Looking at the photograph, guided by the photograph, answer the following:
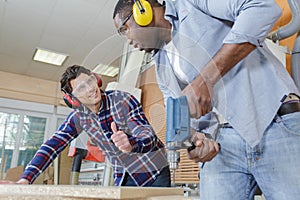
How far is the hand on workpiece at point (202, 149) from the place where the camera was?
22.0 inches

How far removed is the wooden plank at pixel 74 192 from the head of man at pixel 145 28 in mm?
360

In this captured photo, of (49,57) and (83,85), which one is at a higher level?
(49,57)

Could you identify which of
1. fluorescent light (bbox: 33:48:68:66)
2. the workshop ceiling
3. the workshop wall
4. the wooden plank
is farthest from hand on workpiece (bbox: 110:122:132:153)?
the workshop wall

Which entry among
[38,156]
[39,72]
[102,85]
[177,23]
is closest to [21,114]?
[39,72]

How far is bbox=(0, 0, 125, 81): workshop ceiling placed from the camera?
3.11 meters

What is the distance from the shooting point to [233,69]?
663mm

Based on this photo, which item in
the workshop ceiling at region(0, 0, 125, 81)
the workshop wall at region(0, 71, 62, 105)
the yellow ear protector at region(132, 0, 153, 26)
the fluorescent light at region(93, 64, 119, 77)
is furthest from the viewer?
the workshop wall at region(0, 71, 62, 105)

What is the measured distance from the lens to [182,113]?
1.75 feet

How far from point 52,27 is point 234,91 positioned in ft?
10.9

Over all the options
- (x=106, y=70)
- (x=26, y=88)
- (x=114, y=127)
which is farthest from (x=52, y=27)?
(x=114, y=127)

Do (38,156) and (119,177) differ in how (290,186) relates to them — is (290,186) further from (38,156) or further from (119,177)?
(38,156)

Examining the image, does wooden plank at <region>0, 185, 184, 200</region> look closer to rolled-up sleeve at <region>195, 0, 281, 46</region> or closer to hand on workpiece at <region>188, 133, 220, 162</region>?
hand on workpiece at <region>188, 133, 220, 162</region>

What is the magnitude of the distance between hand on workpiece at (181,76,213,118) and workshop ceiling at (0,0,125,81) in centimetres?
223

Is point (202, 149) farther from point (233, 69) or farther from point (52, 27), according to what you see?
point (52, 27)
